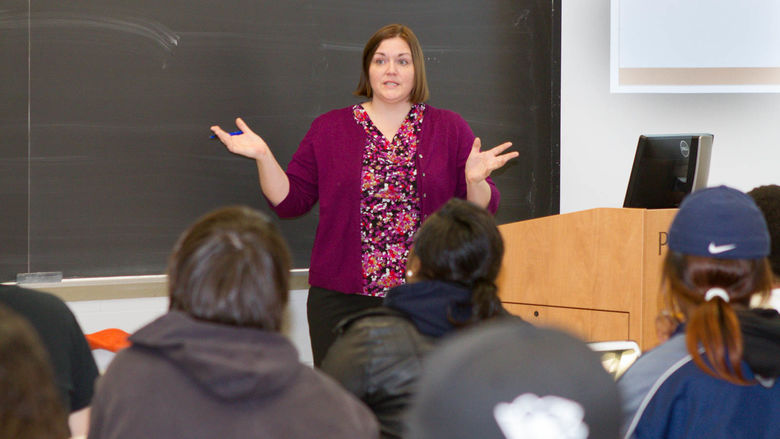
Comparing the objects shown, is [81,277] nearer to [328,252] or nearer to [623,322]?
[328,252]

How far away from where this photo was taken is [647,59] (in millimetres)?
4133

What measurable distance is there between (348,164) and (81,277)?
120cm

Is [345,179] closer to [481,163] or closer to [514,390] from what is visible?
[481,163]

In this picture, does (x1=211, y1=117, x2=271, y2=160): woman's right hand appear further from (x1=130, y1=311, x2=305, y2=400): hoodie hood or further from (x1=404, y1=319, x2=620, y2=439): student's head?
(x1=404, y1=319, x2=620, y2=439): student's head

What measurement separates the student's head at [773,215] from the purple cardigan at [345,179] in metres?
1.25

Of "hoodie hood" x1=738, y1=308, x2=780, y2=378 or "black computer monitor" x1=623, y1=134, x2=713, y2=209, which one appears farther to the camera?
"black computer monitor" x1=623, y1=134, x2=713, y2=209

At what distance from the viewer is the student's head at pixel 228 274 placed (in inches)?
45.6

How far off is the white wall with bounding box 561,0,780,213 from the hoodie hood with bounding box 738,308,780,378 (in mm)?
2688

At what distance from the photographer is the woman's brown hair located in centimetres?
141

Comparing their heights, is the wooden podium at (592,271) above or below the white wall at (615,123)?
below

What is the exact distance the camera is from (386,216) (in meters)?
3.07

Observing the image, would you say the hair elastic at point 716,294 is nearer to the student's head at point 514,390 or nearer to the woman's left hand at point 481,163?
the student's head at point 514,390

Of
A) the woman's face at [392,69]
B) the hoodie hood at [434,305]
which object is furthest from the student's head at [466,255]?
the woman's face at [392,69]

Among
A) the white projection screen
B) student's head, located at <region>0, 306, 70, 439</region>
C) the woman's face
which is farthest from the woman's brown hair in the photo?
the white projection screen
